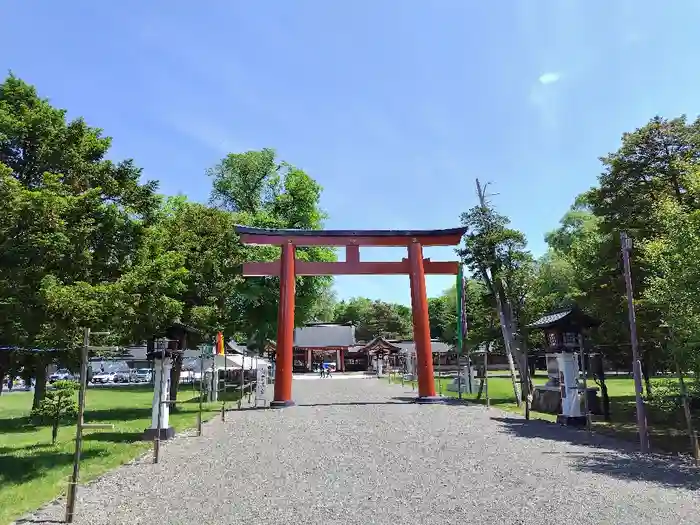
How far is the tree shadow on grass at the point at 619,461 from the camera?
7082 mm

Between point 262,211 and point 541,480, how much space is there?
82.7 feet

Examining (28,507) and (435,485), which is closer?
(28,507)

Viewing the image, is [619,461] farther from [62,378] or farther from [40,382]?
[62,378]

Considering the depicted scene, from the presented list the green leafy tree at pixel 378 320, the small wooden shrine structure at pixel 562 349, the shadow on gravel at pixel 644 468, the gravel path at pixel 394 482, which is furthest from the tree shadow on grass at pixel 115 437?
the green leafy tree at pixel 378 320

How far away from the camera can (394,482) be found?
678 cm

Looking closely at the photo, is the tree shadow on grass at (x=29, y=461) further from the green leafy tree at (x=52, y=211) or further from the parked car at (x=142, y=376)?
the parked car at (x=142, y=376)

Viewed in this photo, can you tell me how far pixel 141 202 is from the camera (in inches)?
416

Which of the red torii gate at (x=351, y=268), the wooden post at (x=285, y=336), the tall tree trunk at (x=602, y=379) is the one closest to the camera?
the tall tree trunk at (x=602, y=379)

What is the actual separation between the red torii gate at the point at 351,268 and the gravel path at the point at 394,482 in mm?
5644

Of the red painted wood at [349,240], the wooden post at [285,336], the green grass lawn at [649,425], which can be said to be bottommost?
the green grass lawn at [649,425]


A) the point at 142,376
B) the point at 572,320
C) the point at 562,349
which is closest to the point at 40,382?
the point at 562,349

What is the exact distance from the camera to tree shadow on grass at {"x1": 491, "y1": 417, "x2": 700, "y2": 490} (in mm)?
7082

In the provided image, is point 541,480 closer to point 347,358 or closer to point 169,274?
point 169,274

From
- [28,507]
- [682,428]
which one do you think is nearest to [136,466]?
[28,507]
